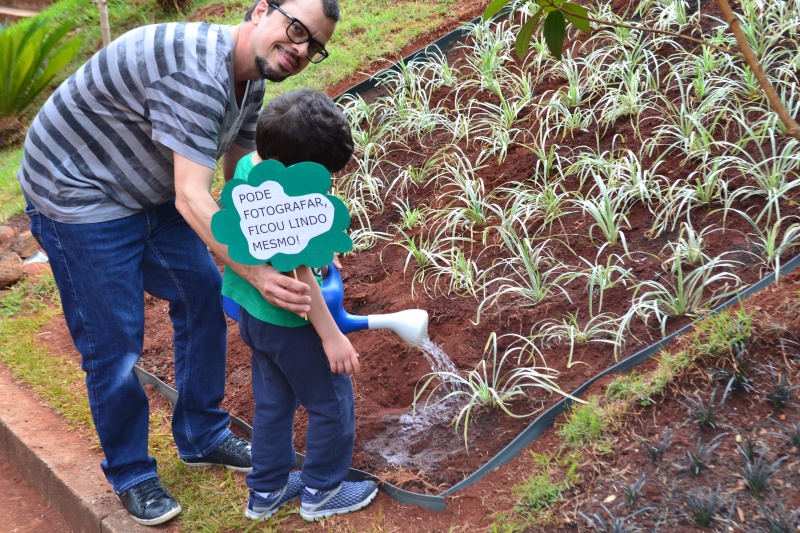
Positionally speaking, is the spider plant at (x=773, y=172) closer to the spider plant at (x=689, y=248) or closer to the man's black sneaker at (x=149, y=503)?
the spider plant at (x=689, y=248)

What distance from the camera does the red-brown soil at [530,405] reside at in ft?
7.37

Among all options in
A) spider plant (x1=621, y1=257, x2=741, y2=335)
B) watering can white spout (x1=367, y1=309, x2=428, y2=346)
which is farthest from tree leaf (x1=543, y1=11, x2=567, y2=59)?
spider plant (x1=621, y1=257, x2=741, y2=335)

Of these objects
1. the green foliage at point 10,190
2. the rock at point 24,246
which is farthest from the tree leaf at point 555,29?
the green foliage at point 10,190

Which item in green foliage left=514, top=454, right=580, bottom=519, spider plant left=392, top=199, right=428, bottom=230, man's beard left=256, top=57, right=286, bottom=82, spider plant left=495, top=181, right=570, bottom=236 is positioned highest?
man's beard left=256, top=57, right=286, bottom=82

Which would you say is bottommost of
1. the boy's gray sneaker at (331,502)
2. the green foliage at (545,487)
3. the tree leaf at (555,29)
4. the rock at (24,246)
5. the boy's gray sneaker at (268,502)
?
the rock at (24,246)

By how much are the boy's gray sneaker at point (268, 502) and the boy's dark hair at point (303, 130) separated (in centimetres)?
111

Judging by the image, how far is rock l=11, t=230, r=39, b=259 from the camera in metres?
5.29

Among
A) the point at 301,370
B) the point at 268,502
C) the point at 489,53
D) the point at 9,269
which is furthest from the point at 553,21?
the point at 9,269

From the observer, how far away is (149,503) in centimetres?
282

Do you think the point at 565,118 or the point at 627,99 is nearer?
the point at 627,99

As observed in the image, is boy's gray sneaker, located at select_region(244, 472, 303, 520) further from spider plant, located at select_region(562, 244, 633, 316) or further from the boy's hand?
spider plant, located at select_region(562, 244, 633, 316)

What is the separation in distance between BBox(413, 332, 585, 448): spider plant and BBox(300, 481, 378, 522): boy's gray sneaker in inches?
15.3

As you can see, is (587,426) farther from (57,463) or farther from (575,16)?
(57,463)

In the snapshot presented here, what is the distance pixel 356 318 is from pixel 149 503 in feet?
3.27
